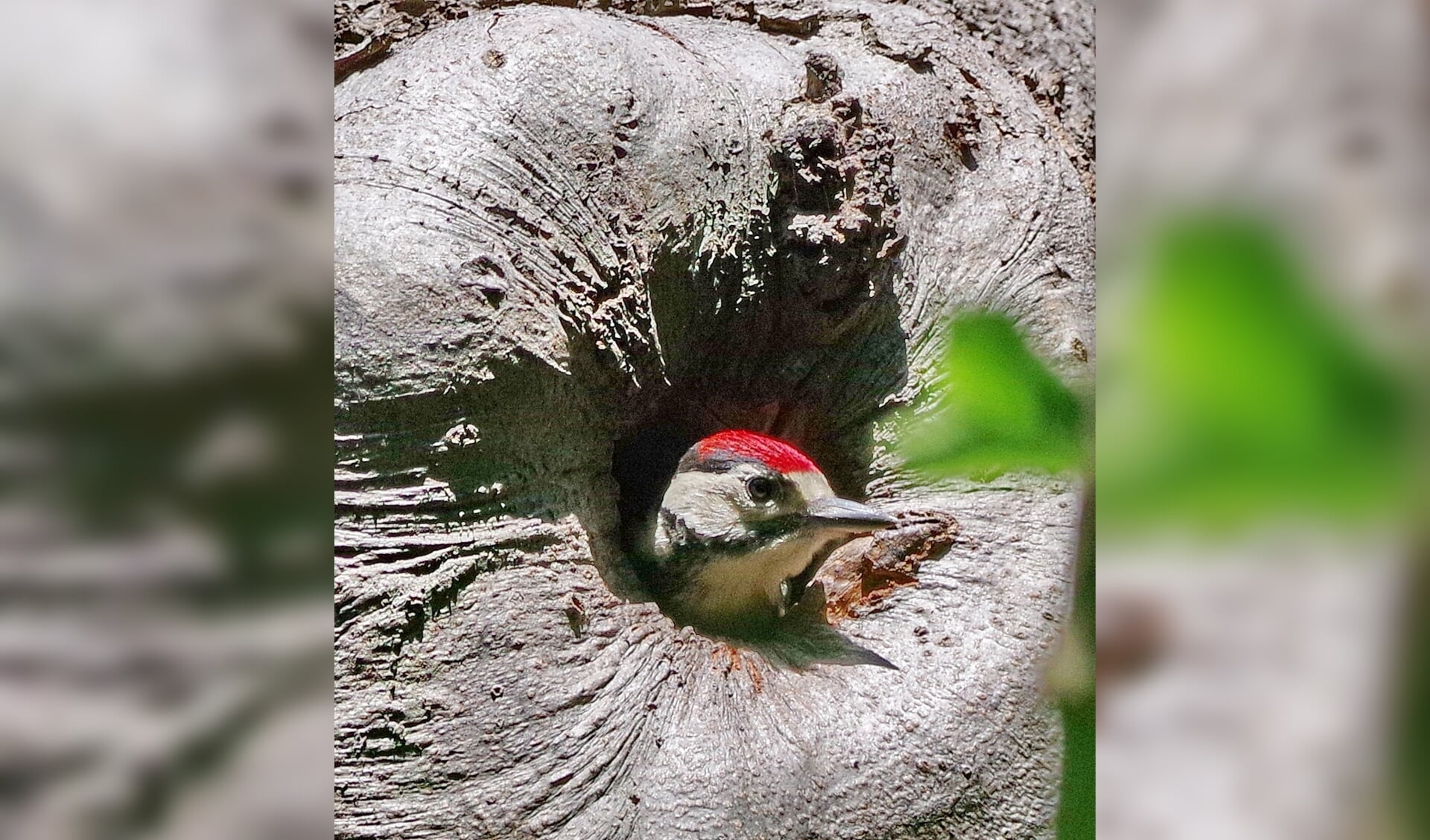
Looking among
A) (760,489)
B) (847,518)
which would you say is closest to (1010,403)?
(847,518)

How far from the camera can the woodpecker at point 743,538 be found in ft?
4.50

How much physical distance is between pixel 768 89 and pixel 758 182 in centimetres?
12

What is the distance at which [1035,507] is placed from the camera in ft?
4.01
